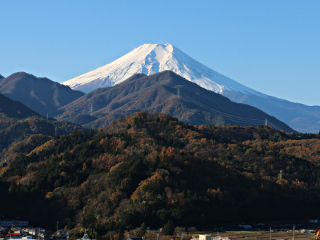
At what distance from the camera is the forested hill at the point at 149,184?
395 ft

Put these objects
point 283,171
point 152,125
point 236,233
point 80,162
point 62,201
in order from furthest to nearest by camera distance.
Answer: point 152,125 → point 283,171 → point 80,162 → point 62,201 → point 236,233

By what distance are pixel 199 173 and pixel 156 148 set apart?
1577 cm

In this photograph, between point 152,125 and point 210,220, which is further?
point 152,125

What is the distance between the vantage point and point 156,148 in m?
151

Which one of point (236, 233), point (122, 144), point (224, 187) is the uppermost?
point (122, 144)

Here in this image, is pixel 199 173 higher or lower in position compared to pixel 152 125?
lower

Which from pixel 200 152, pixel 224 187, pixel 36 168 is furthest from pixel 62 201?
pixel 200 152

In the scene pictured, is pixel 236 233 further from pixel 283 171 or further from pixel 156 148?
pixel 283 171

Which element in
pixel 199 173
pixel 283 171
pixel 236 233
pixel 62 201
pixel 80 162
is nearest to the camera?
pixel 236 233

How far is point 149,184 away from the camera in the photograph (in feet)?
417

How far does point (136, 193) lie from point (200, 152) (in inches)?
1789

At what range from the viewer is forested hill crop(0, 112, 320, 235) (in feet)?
395

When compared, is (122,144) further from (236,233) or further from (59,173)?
(236,233)

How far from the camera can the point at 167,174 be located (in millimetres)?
132250
